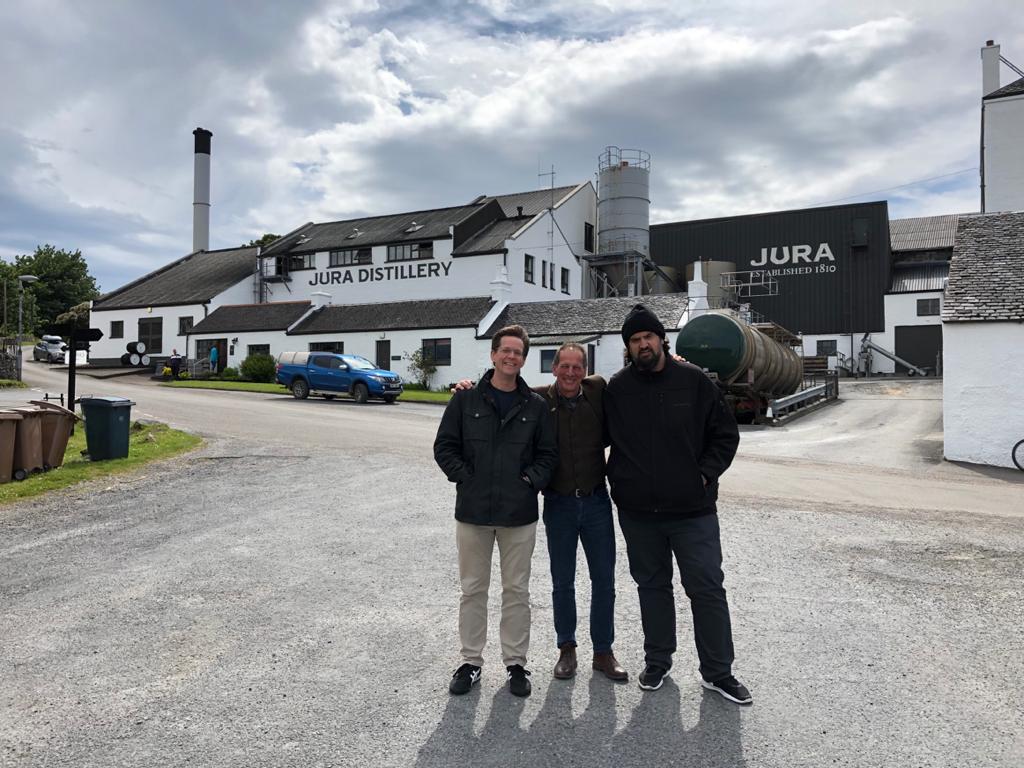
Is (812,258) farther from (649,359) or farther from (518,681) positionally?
(518,681)

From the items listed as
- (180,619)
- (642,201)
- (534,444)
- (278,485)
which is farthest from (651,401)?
(642,201)

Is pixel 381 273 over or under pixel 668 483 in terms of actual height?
over

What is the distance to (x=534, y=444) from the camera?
4551 millimetres

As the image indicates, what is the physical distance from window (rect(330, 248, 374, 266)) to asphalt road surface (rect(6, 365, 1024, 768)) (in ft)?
114

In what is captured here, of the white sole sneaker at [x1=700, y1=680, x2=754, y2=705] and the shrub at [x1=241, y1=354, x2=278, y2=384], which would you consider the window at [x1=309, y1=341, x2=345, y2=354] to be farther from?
the white sole sneaker at [x1=700, y1=680, x2=754, y2=705]

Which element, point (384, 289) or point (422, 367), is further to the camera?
point (384, 289)

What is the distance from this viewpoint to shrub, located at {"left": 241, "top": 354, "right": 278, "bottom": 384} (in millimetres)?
38219

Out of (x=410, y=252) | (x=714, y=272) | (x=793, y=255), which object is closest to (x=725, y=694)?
(x=410, y=252)

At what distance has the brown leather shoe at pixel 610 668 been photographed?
453 cm

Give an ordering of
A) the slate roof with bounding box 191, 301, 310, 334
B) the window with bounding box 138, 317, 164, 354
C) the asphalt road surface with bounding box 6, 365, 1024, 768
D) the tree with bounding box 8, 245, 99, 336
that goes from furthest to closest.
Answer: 1. the tree with bounding box 8, 245, 99, 336
2. the window with bounding box 138, 317, 164, 354
3. the slate roof with bounding box 191, 301, 310, 334
4. the asphalt road surface with bounding box 6, 365, 1024, 768

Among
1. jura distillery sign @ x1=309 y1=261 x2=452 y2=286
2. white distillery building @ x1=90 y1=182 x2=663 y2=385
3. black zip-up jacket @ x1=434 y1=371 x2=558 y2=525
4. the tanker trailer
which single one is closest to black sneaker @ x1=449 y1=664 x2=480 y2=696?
black zip-up jacket @ x1=434 y1=371 x2=558 y2=525

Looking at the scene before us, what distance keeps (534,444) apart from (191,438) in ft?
44.4

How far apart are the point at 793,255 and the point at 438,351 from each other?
79.2 feet

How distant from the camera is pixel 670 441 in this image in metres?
4.43
